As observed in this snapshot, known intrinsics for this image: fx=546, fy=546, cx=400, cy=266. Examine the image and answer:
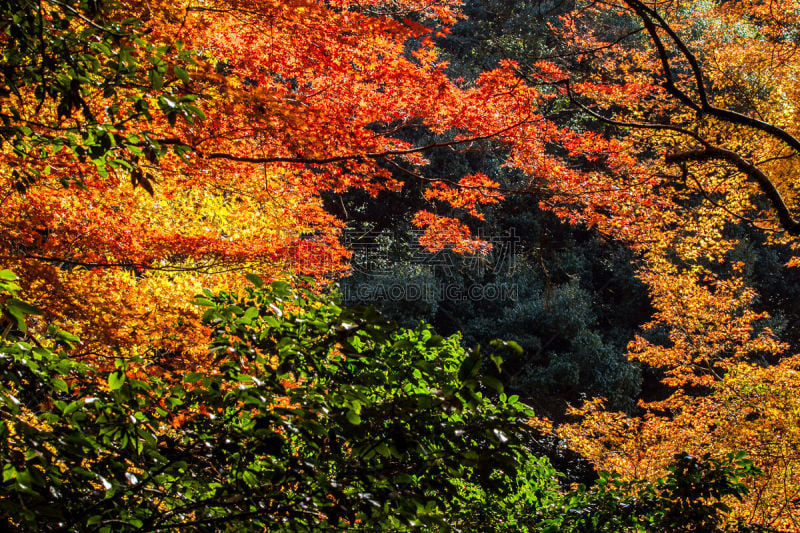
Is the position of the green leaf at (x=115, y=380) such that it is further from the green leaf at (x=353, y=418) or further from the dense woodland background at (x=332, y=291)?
the green leaf at (x=353, y=418)

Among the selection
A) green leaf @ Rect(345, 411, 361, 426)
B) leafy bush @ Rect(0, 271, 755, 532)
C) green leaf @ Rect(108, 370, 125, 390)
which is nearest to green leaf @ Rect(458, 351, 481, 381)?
leafy bush @ Rect(0, 271, 755, 532)

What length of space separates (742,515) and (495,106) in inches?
206

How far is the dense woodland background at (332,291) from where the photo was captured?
5.06 ft

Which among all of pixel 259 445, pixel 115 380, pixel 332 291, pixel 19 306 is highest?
pixel 19 306

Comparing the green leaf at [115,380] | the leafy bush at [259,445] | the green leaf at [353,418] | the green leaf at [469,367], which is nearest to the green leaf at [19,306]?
the leafy bush at [259,445]

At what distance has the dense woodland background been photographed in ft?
5.06

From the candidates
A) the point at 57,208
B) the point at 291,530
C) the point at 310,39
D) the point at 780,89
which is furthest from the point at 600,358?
the point at 291,530

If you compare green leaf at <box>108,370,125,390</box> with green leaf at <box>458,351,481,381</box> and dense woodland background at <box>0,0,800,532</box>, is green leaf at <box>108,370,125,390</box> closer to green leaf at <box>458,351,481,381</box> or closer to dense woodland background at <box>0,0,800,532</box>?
dense woodland background at <box>0,0,800,532</box>

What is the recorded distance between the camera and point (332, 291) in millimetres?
3729

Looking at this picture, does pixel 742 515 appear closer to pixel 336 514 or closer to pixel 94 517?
pixel 336 514

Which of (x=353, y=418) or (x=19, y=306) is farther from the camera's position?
(x=353, y=418)

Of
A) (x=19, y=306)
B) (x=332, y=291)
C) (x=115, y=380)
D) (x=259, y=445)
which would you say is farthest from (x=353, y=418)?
(x=332, y=291)

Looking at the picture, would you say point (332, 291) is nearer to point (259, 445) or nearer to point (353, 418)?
point (259, 445)

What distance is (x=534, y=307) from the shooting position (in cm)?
1420
